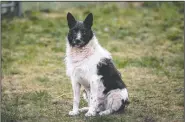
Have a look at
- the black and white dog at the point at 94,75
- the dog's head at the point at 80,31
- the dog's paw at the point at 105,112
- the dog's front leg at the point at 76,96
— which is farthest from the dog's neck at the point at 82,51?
the dog's paw at the point at 105,112

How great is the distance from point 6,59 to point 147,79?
3.28 m

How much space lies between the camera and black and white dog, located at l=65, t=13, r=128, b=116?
7559mm

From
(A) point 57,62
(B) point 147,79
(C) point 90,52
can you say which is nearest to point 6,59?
(A) point 57,62

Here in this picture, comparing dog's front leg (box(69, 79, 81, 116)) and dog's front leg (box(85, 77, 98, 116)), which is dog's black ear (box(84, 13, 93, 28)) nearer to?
dog's front leg (box(85, 77, 98, 116))

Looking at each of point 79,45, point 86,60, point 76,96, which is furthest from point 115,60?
point 79,45

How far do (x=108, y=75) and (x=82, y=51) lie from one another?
49 cm

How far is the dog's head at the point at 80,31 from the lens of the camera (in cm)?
734

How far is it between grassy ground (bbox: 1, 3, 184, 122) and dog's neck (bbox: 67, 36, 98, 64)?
81 cm

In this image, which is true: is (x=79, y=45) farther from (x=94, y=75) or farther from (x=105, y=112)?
(x=105, y=112)

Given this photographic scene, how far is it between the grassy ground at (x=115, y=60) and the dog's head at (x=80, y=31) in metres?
1.07

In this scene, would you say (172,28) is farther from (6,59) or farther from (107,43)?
(6,59)

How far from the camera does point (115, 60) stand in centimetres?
1180

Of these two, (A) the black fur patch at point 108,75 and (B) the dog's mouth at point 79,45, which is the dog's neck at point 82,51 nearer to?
(B) the dog's mouth at point 79,45

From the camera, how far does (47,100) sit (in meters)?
8.68
